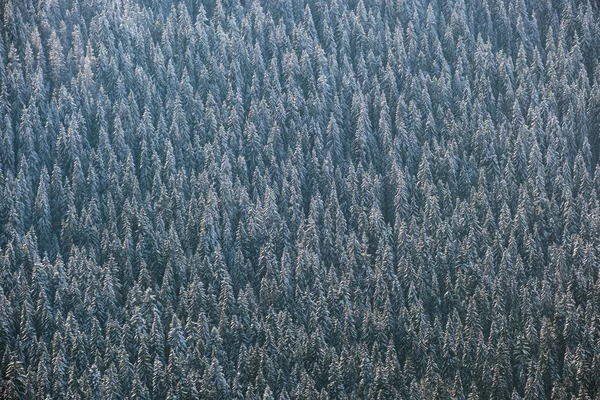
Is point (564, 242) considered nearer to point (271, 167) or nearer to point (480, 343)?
point (480, 343)

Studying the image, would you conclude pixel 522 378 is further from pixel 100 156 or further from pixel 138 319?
pixel 100 156

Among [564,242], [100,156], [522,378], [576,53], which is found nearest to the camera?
[522,378]

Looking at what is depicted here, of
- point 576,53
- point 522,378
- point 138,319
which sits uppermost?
point 576,53

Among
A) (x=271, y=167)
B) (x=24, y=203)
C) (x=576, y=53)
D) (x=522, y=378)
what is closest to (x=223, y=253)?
(x=271, y=167)

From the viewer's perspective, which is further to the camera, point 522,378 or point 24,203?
point 24,203

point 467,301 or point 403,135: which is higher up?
point 403,135

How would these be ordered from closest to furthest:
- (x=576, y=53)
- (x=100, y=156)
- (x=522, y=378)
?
1. (x=522, y=378)
2. (x=100, y=156)
3. (x=576, y=53)
